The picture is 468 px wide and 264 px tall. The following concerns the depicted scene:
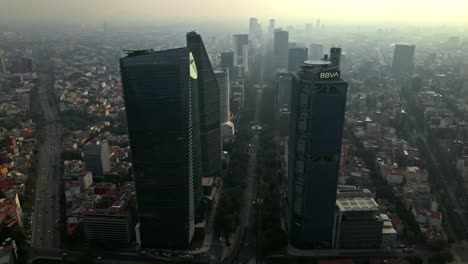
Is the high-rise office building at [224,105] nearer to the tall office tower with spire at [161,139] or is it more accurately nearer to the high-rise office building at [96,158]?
the high-rise office building at [96,158]

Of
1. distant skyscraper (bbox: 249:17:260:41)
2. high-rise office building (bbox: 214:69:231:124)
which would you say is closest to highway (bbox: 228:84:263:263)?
high-rise office building (bbox: 214:69:231:124)

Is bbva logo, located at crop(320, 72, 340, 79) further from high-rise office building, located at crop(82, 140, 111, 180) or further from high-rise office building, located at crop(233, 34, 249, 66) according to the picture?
high-rise office building, located at crop(233, 34, 249, 66)

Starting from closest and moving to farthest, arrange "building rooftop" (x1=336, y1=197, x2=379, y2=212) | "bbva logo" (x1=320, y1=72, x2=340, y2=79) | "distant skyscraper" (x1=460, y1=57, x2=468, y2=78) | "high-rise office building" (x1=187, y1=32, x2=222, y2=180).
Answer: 1. "bbva logo" (x1=320, y1=72, x2=340, y2=79)
2. "building rooftop" (x1=336, y1=197, x2=379, y2=212)
3. "high-rise office building" (x1=187, y1=32, x2=222, y2=180)
4. "distant skyscraper" (x1=460, y1=57, x2=468, y2=78)

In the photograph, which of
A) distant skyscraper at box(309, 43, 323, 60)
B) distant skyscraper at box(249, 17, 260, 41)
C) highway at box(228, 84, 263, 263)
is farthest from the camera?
distant skyscraper at box(249, 17, 260, 41)

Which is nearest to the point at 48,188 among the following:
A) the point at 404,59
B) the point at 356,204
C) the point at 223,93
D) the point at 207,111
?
the point at 207,111

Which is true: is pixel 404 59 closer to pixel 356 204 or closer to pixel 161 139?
pixel 356 204

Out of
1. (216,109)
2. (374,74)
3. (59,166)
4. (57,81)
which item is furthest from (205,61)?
(374,74)

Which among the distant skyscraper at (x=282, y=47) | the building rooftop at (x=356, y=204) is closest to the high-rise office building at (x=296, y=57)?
the distant skyscraper at (x=282, y=47)

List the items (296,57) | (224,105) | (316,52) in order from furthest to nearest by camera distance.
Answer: (316,52)
(296,57)
(224,105)
